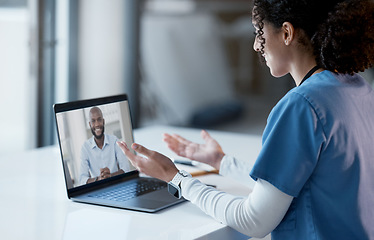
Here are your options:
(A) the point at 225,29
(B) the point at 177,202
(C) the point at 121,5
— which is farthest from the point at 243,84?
(B) the point at 177,202

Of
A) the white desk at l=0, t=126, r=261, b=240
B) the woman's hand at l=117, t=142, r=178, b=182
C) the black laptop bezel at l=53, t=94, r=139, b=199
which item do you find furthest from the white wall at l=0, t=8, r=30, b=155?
the woman's hand at l=117, t=142, r=178, b=182

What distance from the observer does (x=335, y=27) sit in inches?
38.7

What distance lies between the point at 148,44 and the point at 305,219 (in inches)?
136

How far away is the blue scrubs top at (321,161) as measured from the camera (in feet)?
3.06

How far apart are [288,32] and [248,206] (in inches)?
14.8

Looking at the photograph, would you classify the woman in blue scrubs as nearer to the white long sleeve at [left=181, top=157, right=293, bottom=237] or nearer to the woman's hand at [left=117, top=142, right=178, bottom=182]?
the white long sleeve at [left=181, top=157, right=293, bottom=237]

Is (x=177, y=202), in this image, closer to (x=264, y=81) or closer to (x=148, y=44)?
(x=264, y=81)

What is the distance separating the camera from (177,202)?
1188mm

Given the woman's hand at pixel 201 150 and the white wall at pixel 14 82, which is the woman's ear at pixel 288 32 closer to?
the woman's hand at pixel 201 150

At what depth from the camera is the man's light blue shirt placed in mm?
1232

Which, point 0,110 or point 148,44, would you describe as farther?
point 148,44

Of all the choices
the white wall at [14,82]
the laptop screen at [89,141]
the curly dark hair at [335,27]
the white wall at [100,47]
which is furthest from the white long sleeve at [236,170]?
the white wall at [100,47]

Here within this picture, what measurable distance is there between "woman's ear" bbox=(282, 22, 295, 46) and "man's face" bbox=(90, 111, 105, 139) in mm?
518

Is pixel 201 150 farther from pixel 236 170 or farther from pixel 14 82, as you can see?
pixel 14 82
